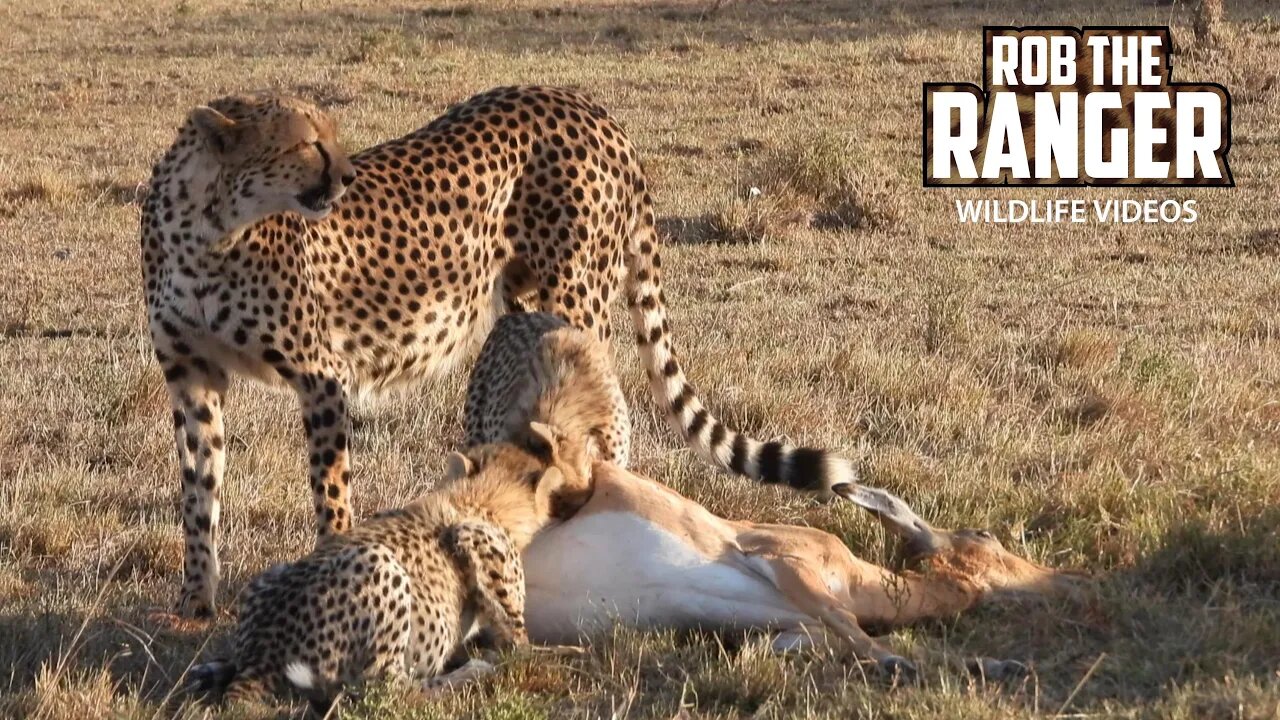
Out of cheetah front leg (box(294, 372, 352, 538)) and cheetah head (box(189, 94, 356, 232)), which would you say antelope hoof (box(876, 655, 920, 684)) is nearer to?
cheetah front leg (box(294, 372, 352, 538))

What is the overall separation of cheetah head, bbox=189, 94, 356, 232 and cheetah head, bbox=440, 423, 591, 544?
0.72 m

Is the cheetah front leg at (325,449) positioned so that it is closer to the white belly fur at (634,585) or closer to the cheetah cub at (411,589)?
the cheetah cub at (411,589)

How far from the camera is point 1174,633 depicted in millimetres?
3561

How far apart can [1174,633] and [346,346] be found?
2.15m

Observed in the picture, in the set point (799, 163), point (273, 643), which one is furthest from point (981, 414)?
point (799, 163)

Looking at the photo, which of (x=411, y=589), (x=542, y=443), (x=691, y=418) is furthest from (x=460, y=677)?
(x=691, y=418)

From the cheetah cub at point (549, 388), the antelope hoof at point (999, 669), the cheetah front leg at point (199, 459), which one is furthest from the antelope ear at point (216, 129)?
the antelope hoof at point (999, 669)

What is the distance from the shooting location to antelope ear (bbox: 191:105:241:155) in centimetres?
408

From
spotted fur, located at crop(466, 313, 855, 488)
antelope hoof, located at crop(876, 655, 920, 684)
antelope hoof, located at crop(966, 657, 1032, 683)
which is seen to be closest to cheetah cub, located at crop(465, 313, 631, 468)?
spotted fur, located at crop(466, 313, 855, 488)

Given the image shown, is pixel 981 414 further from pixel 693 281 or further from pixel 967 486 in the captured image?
pixel 693 281

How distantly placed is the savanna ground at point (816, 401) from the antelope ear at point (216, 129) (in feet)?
3.45

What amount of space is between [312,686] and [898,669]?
1.11 metres

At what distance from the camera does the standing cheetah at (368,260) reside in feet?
13.6

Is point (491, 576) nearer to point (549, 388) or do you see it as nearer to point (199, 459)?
point (549, 388)
